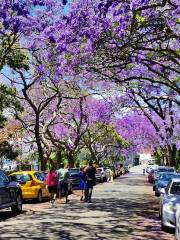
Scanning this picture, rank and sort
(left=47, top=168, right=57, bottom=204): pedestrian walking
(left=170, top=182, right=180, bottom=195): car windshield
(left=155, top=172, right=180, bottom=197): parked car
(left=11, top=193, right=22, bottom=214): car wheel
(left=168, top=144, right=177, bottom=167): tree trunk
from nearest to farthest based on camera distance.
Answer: (left=170, top=182, right=180, bottom=195): car windshield → (left=11, top=193, right=22, bottom=214): car wheel → (left=47, top=168, right=57, bottom=204): pedestrian walking → (left=155, top=172, right=180, bottom=197): parked car → (left=168, top=144, right=177, bottom=167): tree trunk

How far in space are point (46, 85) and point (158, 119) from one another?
1366 centimetres

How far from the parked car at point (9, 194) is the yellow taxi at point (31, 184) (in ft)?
11.6

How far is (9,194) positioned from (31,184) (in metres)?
5.12

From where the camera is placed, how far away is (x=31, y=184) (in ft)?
74.7

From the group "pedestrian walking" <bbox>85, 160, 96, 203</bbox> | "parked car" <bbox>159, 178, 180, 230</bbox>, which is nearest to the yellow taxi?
"pedestrian walking" <bbox>85, 160, 96, 203</bbox>

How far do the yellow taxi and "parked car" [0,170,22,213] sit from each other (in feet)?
11.6

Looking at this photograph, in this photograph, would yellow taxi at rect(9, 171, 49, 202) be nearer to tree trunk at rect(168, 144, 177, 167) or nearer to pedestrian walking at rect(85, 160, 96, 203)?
pedestrian walking at rect(85, 160, 96, 203)

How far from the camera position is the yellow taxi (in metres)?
22.6

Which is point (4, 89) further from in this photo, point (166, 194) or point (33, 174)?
point (166, 194)

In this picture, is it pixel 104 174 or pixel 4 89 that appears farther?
pixel 104 174

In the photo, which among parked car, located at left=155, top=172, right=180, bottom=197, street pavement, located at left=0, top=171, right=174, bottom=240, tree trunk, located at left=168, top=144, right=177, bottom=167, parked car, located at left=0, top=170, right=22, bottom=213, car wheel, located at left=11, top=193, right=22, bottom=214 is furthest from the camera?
tree trunk, located at left=168, top=144, right=177, bottom=167

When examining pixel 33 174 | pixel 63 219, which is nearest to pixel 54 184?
pixel 33 174

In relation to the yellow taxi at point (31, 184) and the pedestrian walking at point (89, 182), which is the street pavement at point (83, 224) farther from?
the pedestrian walking at point (89, 182)

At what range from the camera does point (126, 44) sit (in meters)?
16.1
